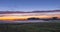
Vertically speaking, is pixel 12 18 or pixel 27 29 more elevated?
pixel 12 18

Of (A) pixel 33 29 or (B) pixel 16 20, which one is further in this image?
(B) pixel 16 20

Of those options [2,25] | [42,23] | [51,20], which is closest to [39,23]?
Answer: [42,23]

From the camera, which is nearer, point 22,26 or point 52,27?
point 52,27

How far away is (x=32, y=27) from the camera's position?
9852 mm

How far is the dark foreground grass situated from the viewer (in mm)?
9570

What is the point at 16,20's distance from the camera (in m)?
10.7

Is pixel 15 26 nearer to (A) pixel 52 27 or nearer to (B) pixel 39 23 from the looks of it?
(B) pixel 39 23

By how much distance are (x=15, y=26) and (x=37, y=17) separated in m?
1.56

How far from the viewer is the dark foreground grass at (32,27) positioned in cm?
957

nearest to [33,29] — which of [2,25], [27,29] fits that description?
[27,29]

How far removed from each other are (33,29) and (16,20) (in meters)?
1.47

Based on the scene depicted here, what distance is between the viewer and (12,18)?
1069cm

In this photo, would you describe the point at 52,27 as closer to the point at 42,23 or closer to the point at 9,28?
the point at 42,23

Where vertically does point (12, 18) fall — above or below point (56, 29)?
above
